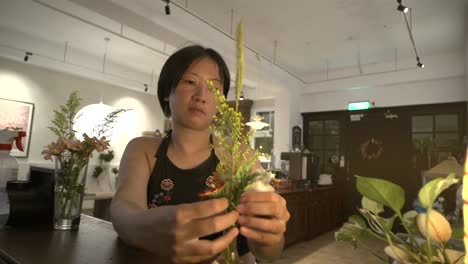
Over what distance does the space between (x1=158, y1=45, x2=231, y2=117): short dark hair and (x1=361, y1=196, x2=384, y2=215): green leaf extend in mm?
631

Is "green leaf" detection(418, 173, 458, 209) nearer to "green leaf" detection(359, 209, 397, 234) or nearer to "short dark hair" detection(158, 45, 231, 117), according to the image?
"green leaf" detection(359, 209, 397, 234)

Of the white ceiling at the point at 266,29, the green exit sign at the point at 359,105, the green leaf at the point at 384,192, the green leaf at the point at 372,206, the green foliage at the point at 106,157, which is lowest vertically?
the green foliage at the point at 106,157

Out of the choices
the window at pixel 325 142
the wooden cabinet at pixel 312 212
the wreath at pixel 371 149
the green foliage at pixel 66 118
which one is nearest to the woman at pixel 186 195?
the green foliage at pixel 66 118

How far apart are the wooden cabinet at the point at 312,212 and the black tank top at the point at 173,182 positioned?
10.6ft

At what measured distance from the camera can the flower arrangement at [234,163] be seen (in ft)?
1.63

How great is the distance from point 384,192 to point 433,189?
7cm

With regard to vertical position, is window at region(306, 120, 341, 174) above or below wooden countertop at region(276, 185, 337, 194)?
above

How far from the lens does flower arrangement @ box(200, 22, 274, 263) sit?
0.50 meters

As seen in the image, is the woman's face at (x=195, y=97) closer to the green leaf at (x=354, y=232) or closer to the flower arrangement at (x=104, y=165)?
the green leaf at (x=354, y=232)

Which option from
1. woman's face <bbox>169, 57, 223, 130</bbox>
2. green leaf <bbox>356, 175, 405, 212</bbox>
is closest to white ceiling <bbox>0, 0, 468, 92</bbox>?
woman's face <bbox>169, 57, 223, 130</bbox>

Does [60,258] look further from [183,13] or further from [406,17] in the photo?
[406,17]

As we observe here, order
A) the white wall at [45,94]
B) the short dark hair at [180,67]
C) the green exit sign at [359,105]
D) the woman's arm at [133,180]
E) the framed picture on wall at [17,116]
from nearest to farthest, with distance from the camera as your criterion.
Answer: the woman's arm at [133,180] < the short dark hair at [180,67] < the framed picture on wall at [17,116] < the white wall at [45,94] < the green exit sign at [359,105]

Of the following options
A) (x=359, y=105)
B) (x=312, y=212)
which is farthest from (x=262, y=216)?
(x=359, y=105)

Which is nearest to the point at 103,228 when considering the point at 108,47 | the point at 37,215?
the point at 37,215
